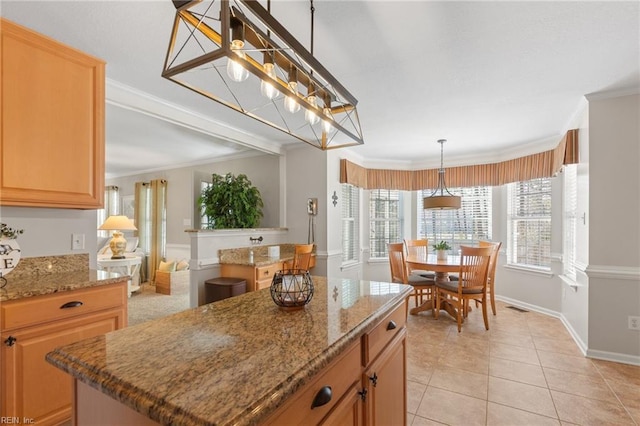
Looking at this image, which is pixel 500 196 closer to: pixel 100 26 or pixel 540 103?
pixel 540 103

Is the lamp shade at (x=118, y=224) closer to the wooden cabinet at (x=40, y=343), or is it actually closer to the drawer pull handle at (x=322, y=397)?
the wooden cabinet at (x=40, y=343)

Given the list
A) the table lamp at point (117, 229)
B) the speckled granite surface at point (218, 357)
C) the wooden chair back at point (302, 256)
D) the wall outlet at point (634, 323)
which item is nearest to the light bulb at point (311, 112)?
the speckled granite surface at point (218, 357)

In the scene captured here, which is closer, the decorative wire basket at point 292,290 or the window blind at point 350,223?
the decorative wire basket at point 292,290

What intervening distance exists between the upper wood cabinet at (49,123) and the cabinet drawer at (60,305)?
1.98 feet

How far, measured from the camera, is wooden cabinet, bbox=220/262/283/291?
3.35 metres

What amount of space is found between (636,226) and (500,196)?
2.36 m

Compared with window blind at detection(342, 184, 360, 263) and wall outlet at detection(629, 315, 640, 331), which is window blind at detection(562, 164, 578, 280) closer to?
wall outlet at detection(629, 315, 640, 331)

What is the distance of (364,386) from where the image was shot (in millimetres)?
1146

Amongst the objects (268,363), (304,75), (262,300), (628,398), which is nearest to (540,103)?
(628,398)

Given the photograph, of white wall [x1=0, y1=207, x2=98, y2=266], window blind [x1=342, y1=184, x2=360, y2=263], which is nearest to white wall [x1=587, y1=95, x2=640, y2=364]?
window blind [x1=342, y1=184, x2=360, y2=263]

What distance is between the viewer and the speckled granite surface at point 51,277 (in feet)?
5.40

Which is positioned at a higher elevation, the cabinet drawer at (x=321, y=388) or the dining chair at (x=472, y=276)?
the cabinet drawer at (x=321, y=388)

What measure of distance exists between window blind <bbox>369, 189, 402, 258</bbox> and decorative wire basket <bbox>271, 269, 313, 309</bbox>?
4.43 m

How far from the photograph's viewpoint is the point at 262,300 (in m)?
1.44
